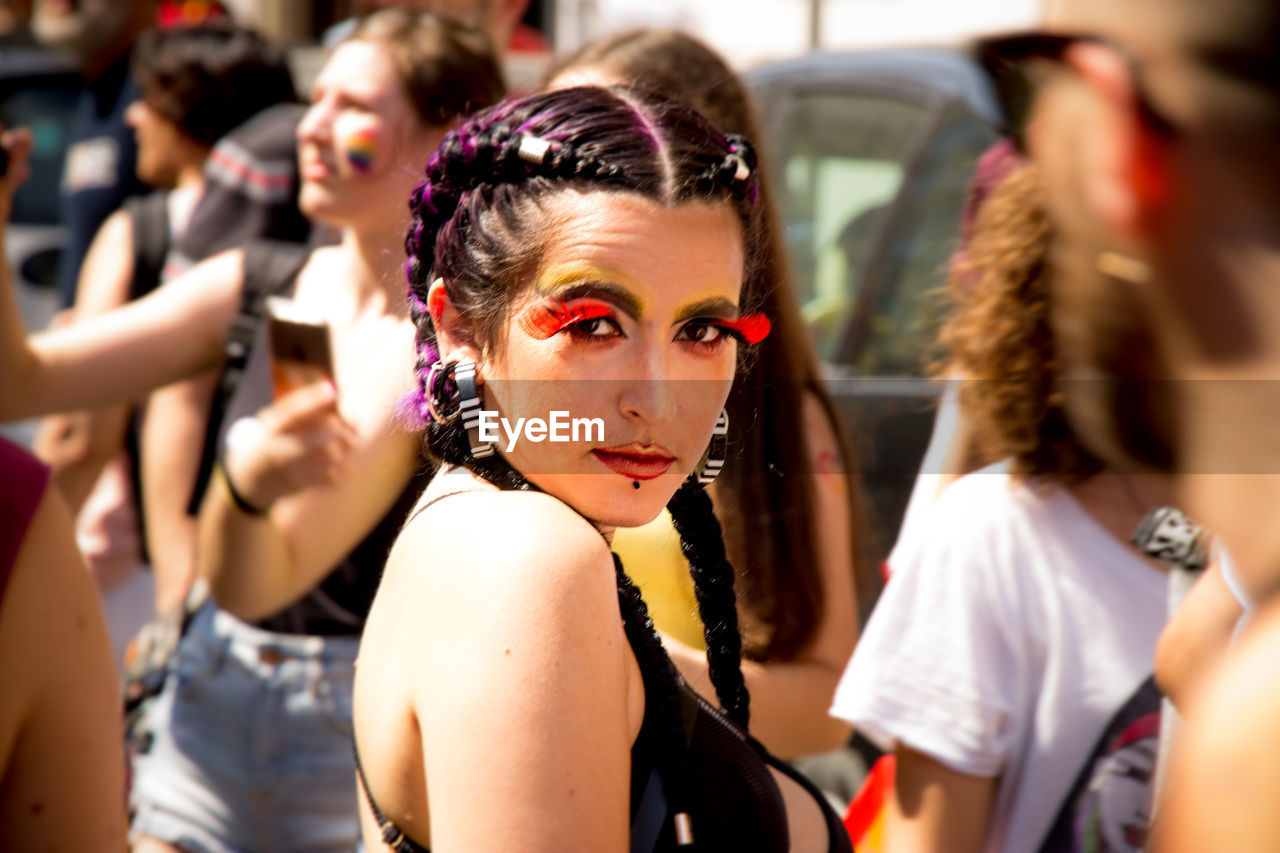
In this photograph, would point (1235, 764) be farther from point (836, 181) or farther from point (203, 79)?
point (203, 79)

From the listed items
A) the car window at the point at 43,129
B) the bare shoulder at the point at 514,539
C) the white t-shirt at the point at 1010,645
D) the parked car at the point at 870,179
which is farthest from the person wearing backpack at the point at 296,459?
the car window at the point at 43,129

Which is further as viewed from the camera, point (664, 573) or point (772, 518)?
point (772, 518)

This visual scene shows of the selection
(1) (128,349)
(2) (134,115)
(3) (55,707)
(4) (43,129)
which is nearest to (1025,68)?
(3) (55,707)

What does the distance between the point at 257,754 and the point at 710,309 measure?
1.60 m

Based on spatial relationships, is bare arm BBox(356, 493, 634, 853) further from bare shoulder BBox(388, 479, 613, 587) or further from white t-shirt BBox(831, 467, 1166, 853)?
white t-shirt BBox(831, 467, 1166, 853)

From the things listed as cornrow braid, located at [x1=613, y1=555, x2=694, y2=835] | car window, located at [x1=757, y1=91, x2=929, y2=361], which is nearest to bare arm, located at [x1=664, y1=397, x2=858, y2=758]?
cornrow braid, located at [x1=613, y1=555, x2=694, y2=835]

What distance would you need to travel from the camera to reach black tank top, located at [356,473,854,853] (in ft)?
3.57

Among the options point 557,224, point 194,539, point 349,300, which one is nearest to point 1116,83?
point 557,224

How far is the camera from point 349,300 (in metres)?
2.46

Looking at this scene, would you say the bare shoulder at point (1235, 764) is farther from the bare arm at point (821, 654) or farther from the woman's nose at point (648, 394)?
the bare arm at point (821, 654)

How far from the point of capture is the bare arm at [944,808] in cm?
173

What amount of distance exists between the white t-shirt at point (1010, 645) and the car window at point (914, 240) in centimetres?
170

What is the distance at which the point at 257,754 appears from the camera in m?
2.38

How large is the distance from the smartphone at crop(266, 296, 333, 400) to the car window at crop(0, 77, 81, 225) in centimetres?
580
